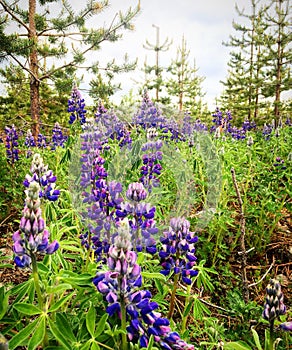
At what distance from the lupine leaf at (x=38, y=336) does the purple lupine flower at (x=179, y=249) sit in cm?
58

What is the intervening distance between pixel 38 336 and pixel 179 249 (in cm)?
69

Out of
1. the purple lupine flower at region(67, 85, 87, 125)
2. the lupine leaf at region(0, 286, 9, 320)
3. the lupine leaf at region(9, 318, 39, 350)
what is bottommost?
the lupine leaf at region(9, 318, 39, 350)

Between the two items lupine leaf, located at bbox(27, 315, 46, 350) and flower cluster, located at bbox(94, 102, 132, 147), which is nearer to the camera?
lupine leaf, located at bbox(27, 315, 46, 350)

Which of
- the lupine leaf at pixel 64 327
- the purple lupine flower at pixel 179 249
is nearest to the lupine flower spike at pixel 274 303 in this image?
the purple lupine flower at pixel 179 249

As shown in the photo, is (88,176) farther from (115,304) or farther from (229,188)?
(229,188)

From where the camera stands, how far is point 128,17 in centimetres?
962

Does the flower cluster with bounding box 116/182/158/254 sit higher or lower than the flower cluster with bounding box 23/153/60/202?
lower

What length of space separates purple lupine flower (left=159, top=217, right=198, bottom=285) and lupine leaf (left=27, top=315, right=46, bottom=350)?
1.90 ft

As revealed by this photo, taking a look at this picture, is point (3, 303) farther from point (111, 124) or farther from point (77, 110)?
point (77, 110)

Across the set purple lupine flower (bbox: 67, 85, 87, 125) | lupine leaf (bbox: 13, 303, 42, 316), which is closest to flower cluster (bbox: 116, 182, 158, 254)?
lupine leaf (bbox: 13, 303, 42, 316)

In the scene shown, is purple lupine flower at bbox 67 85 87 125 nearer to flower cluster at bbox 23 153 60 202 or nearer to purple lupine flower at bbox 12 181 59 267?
flower cluster at bbox 23 153 60 202

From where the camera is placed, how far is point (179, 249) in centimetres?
139

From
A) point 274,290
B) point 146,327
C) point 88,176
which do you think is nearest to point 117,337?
point 146,327

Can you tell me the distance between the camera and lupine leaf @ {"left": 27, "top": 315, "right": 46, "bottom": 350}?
0.89 m
